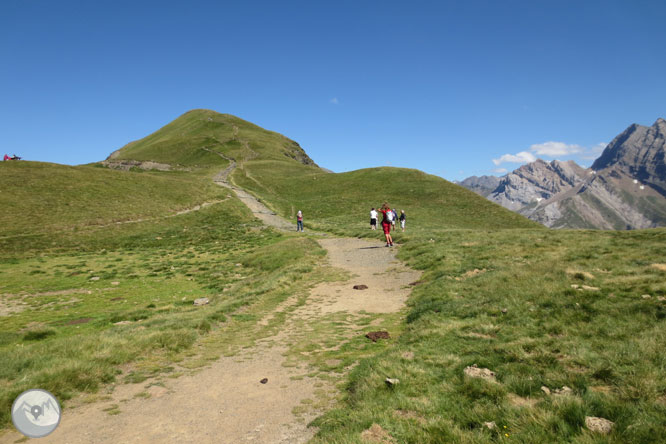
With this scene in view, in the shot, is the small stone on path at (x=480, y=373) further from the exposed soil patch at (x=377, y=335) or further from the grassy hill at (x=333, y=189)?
the grassy hill at (x=333, y=189)

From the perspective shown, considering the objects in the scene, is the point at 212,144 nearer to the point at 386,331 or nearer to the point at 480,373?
the point at 386,331

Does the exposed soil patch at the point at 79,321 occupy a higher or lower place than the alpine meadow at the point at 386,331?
lower

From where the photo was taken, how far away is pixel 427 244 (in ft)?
83.9

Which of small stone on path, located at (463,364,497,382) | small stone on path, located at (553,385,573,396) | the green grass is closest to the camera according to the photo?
the green grass

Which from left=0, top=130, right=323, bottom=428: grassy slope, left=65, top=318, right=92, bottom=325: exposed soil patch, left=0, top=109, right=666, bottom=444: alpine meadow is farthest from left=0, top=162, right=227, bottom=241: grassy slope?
left=65, top=318, right=92, bottom=325: exposed soil patch

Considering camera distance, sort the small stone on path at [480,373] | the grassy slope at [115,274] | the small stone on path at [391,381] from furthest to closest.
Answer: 1. the grassy slope at [115,274]
2. the small stone on path at [391,381]
3. the small stone on path at [480,373]

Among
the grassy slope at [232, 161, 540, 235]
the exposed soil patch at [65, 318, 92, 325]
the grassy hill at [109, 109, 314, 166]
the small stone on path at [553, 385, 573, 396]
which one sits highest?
the grassy hill at [109, 109, 314, 166]

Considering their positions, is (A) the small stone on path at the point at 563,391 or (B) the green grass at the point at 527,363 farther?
(A) the small stone on path at the point at 563,391

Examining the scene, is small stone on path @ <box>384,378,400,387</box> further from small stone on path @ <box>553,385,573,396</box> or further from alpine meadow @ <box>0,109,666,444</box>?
small stone on path @ <box>553,385,573,396</box>

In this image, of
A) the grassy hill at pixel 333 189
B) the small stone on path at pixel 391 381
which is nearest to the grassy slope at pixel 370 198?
the grassy hill at pixel 333 189

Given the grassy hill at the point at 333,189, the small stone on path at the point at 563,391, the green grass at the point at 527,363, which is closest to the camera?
the green grass at the point at 527,363

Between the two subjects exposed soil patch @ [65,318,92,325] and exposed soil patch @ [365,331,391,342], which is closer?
exposed soil patch @ [365,331,391,342]

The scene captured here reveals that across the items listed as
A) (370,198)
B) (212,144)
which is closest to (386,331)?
(370,198)

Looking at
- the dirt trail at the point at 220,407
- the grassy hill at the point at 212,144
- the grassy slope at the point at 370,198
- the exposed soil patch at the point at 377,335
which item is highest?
the grassy hill at the point at 212,144
